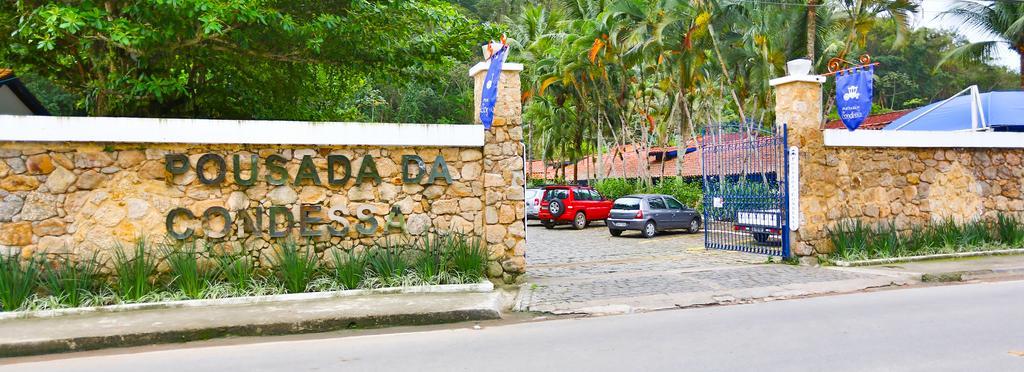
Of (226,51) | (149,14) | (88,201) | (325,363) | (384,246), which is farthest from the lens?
(226,51)

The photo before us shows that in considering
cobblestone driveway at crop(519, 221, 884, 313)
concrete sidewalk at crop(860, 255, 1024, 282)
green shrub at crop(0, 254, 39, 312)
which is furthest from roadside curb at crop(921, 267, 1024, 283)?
green shrub at crop(0, 254, 39, 312)

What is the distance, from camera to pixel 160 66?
39.8 feet

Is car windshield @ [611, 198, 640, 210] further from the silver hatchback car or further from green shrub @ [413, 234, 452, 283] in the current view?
green shrub @ [413, 234, 452, 283]

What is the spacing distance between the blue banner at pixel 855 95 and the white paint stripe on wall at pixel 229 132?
280 inches

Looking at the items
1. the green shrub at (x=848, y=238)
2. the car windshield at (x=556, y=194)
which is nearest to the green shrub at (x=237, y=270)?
the green shrub at (x=848, y=238)

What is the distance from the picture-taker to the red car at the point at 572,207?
2662 centimetres

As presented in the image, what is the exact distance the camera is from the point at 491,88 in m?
10.7

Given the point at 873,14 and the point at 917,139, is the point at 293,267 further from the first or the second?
the point at 873,14

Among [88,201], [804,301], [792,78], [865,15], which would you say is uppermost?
[865,15]

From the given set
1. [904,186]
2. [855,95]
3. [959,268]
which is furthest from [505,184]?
[904,186]

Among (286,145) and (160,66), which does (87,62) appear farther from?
(286,145)

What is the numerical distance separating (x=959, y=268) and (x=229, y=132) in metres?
12.0

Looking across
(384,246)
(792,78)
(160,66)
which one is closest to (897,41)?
(792,78)

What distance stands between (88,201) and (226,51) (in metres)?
3.68
